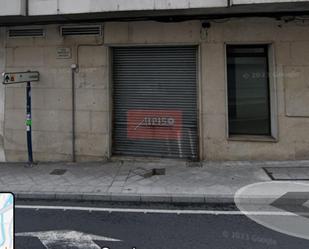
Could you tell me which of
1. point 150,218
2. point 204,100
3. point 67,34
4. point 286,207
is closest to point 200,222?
point 150,218

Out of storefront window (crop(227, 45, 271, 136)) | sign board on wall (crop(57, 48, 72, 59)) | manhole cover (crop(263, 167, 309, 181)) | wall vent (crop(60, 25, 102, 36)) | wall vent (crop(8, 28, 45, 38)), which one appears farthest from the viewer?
wall vent (crop(8, 28, 45, 38))

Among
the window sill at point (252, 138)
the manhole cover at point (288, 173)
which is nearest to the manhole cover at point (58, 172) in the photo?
the window sill at point (252, 138)

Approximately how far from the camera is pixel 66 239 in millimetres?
4949

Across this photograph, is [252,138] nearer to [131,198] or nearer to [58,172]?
[131,198]

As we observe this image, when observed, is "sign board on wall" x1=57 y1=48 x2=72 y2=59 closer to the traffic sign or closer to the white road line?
the traffic sign

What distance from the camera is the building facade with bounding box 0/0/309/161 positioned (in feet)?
29.0

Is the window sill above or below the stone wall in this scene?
below

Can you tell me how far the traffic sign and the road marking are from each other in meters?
4.25

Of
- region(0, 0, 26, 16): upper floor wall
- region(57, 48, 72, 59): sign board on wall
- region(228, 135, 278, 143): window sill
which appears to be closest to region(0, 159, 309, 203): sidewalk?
region(228, 135, 278, 143): window sill

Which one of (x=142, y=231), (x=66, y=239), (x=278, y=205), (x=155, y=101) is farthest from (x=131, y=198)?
(x=155, y=101)

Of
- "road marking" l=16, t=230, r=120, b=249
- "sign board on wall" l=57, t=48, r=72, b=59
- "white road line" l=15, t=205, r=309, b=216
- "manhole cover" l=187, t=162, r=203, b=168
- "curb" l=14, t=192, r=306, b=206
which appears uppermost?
"sign board on wall" l=57, t=48, r=72, b=59

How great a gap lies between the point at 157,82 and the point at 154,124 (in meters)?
1.03

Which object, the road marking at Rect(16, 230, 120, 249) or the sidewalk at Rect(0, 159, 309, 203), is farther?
the sidewalk at Rect(0, 159, 309, 203)

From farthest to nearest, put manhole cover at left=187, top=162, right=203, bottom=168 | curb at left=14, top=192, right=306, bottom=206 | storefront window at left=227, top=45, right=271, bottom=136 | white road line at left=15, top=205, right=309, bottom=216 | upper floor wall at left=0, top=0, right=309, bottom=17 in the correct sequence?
storefront window at left=227, top=45, right=271, bottom=136
manhole cover at left=187, top=162, right=203, bottom=168
upper floor wall at left=0, top=0, right=309, bottom=17
curb at left=14, top=192, right=306, bottom=206
white road line at left=15, top=205, right=309, bottom=216
